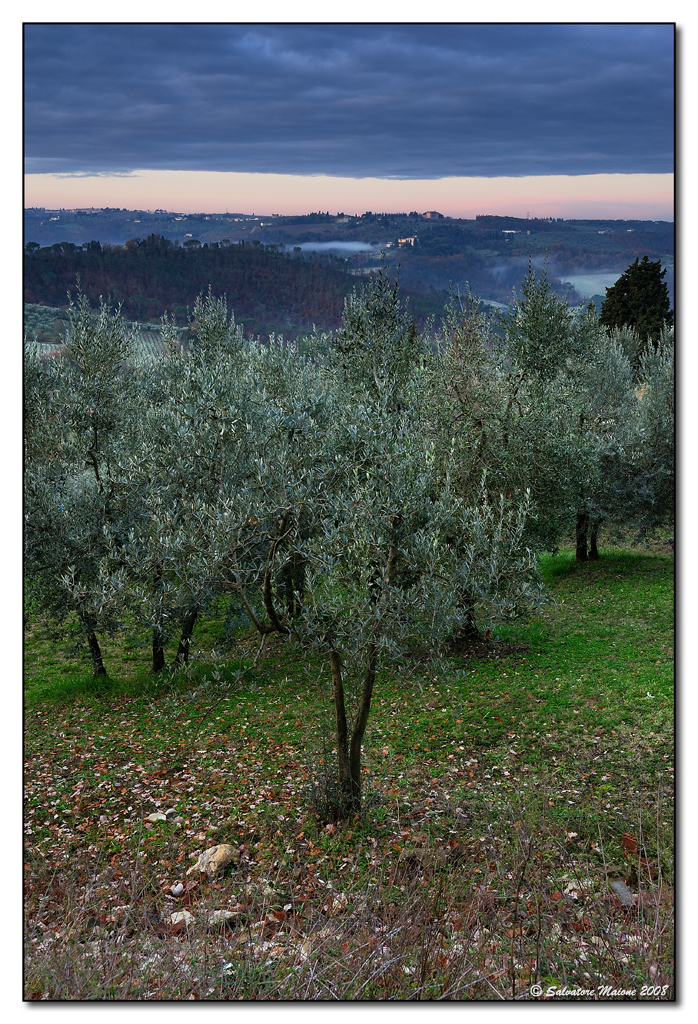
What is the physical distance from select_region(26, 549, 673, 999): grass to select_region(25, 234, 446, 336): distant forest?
6.85m

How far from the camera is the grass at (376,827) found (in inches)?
178

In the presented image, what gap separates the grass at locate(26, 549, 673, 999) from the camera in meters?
4.53

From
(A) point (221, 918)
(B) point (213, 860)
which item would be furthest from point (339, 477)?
(B) point (213, 860)

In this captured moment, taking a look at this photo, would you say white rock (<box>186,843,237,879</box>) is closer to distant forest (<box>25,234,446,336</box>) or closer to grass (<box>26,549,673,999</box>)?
grass (<box>26,549,673,999</box>)

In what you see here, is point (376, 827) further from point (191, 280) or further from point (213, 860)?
point (191, 280)

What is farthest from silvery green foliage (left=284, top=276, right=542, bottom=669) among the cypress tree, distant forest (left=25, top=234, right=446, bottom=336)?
the cypress tree

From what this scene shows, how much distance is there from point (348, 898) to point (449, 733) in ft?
21.2

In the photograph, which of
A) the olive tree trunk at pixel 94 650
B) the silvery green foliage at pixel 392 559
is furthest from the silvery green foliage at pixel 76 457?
the silvery green foliage at pixel 392 559

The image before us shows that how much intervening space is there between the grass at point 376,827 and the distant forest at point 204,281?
22.5ft

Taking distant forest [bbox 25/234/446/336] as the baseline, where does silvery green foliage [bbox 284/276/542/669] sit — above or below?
below

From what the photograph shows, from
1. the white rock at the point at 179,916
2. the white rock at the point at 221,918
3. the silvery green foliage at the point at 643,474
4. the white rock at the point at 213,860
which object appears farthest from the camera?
the silvery green foliage at the point at 643,474

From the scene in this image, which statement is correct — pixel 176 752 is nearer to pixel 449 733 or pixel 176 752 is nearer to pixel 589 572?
pixel 449 733

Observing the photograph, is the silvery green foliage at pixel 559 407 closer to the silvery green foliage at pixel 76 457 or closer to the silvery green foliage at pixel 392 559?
the silvery green foliage at pixel 392 559

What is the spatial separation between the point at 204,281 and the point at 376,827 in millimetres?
23362
